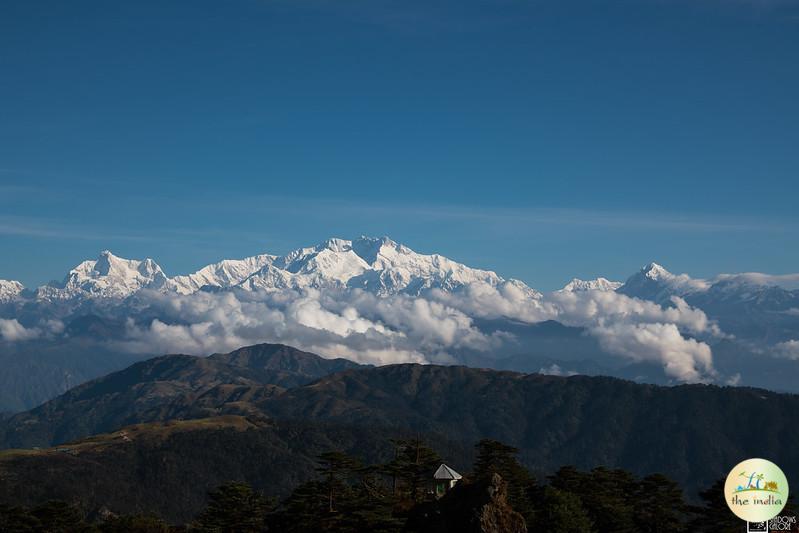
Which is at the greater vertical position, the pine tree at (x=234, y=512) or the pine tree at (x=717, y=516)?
the pine tree at (x=717, y=516)

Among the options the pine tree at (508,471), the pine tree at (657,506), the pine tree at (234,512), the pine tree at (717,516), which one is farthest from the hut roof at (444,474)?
the pine tree at (717,516)

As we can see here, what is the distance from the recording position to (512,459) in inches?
5773

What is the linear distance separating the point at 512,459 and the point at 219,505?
168 feet

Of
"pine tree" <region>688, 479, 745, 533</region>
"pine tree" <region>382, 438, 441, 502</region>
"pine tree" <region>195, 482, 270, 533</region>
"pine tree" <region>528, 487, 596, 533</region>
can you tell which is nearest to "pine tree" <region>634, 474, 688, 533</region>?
"pine tree" <region>688, 479, 745, 533</region>

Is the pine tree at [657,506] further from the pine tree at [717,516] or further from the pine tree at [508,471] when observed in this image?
the pine tree at [508,471]

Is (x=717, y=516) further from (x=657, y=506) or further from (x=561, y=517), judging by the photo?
(x=561, y=517)

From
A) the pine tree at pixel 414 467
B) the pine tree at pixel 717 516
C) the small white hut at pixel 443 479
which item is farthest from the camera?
the pine tree at pixel 414 467

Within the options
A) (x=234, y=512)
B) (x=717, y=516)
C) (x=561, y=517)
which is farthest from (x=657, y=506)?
(x=234, y=512)

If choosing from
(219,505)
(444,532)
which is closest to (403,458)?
(219,505)

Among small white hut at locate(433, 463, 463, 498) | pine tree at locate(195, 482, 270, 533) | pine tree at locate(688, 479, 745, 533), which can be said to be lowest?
pine tree at locate(195, 482, 270, 533)

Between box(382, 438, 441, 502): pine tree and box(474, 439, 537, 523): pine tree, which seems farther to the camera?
box(382, 438, 441, 502): pine tree

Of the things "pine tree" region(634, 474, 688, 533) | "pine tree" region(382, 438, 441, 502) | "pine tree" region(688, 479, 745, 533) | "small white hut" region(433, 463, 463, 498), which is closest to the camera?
"pine tree" region(688, 479, 745, 533)

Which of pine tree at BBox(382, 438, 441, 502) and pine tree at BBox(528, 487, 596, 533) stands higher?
pine tree at BBox(382, 438, 441, 502)

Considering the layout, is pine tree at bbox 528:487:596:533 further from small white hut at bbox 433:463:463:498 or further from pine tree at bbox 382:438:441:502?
pine tree at bbox 382:438:441:502
